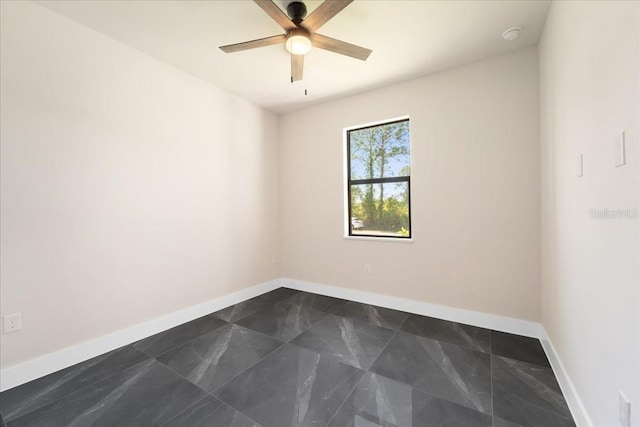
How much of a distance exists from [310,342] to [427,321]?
1293 millimetres

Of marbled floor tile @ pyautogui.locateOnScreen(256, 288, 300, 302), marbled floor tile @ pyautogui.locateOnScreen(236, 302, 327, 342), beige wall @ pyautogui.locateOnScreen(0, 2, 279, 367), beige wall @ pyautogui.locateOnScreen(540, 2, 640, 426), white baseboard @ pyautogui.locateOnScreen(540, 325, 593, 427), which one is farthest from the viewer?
marbled floor tile @ pyautogui.locateOnScreen(256, 288, 300, 302)

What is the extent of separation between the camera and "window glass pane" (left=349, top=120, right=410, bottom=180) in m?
3.26

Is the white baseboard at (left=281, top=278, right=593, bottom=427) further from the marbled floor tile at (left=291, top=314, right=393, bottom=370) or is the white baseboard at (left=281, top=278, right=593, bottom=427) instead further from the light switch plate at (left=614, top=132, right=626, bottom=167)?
the light switch plate at (left=614, top=132, right=626, bottom=167)

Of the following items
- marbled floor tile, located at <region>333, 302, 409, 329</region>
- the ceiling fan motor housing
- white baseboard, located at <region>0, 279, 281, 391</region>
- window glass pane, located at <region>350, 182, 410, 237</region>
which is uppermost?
the ceiling fan motor housing

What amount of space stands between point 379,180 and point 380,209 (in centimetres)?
38

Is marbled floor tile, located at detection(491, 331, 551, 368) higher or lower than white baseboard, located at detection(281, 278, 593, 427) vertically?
lower

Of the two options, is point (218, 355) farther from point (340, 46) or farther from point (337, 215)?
point (340, 46)

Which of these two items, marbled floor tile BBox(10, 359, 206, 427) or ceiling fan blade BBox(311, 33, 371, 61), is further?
ceiling fan blade BBox(311, 33, 371, 61)

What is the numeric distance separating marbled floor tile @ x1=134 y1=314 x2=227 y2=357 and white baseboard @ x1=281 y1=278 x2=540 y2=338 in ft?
4.68

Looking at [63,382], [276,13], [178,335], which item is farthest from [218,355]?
[276,13]

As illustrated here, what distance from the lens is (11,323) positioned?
1.80m

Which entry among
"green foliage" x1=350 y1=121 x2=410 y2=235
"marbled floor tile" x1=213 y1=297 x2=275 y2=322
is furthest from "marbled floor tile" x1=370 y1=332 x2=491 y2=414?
"marbled floor tile" x1=213 y1=297 x2=275 y2=322

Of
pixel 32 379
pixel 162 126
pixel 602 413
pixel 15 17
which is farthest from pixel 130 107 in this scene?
pixel 602 413

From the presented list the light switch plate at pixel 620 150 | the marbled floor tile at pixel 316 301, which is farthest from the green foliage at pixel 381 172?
the light switch plate at pixel 620 150
